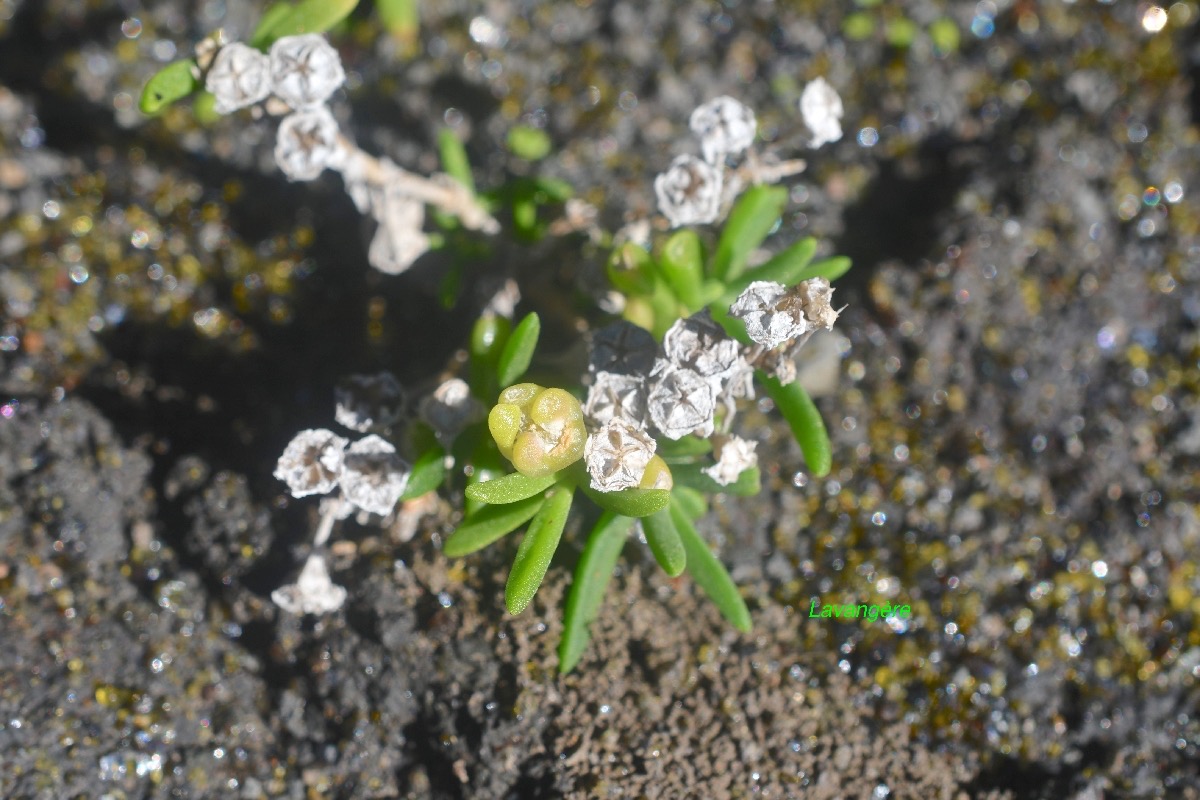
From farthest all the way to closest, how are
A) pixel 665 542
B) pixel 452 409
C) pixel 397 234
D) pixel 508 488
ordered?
pixel 397 234
pixel 452 409
pixel 665 542
pixel 508 488

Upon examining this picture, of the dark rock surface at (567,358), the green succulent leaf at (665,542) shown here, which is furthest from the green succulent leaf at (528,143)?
the green succulent leaf at (665,542)

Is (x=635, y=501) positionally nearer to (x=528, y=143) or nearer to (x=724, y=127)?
(x=724, y=127)

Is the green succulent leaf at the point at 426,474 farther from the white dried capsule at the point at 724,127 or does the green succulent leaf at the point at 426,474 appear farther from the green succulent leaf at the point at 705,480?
the white dried capsule at the point at 724,127

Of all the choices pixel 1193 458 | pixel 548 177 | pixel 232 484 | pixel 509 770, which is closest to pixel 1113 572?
pixel 1193 458

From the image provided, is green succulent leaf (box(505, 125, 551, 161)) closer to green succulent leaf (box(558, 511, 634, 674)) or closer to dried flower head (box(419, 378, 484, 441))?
dried flower head (box(419, 378, 484, 441))

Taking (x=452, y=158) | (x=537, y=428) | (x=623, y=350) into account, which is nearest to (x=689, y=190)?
(x=623, y=350)

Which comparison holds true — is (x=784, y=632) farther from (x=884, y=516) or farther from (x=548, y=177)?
(x=548, y=177)
